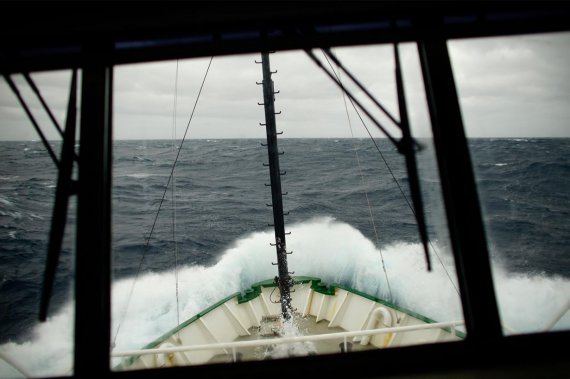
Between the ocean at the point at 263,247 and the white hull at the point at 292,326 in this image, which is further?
the ocean at the point at 263,247

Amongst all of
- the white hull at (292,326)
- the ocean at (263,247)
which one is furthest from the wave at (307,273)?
the white hull at (292,326)

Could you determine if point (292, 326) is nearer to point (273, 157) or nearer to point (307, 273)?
point (273, 157)

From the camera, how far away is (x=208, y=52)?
1.42 m

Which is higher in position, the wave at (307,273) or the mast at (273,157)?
the mast at (273,157)

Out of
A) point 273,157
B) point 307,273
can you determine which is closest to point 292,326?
point 273,157

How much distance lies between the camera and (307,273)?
12.1 meters

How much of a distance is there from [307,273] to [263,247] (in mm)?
2407

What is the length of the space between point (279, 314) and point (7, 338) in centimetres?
758

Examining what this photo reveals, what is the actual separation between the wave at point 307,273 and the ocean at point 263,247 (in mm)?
44

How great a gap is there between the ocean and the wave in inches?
1.7

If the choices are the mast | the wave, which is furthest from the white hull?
the mast

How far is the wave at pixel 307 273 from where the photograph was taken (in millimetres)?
7630

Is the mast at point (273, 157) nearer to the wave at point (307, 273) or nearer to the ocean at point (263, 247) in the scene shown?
the ocean at point (263, 247)

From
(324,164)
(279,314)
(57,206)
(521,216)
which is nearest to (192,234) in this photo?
(279,314)
